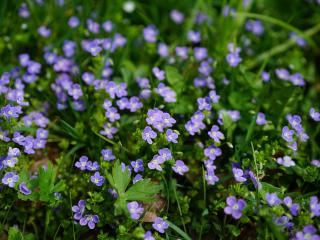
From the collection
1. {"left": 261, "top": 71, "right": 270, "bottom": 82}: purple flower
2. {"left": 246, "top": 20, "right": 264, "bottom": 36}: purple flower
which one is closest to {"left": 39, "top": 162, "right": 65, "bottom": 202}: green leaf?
{"left": 261, "top": 71, "right": 270, "bottom": 82}: purple flower

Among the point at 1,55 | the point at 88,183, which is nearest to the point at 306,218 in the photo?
the point at 88,183

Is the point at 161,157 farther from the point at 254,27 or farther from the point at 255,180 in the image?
the point at 254,27

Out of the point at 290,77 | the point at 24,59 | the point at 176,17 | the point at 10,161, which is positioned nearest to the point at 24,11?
the point at 24,59

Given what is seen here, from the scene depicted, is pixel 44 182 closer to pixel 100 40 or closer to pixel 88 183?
pixel 88 183

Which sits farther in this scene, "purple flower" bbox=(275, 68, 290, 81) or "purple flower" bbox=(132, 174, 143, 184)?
"purple flower" bbox=(275, 68, 290, 81)

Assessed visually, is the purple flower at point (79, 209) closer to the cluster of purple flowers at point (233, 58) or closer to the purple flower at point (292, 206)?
the purple flower at point (292, 206)

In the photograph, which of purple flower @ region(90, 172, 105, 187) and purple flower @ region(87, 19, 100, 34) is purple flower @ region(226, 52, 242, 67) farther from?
purple flower @ region(90, 172, 105, 187)
